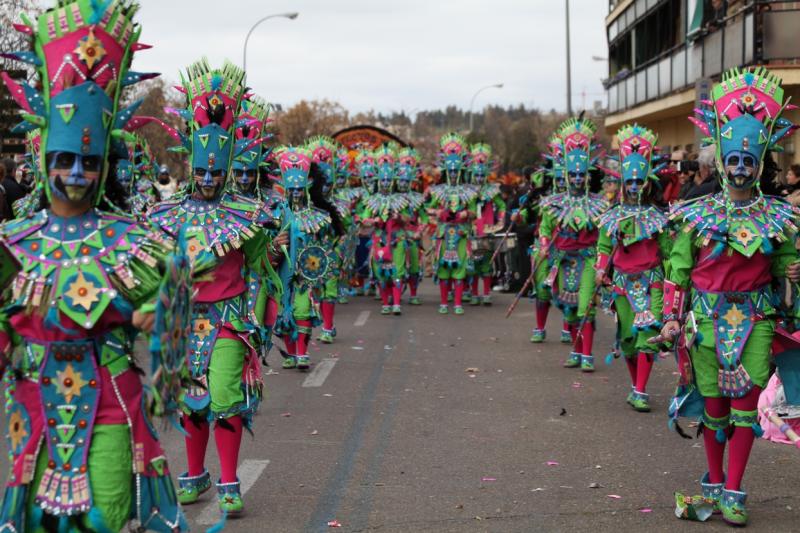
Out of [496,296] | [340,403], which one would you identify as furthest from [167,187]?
[340,403]

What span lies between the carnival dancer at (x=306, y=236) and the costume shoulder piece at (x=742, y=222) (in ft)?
18.9

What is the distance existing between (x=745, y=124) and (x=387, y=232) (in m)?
12.0

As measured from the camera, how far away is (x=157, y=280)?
15.8ft

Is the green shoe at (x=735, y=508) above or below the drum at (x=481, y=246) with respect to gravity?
below

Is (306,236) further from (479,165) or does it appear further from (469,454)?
(479,165)

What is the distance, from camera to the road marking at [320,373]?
39.5 feet

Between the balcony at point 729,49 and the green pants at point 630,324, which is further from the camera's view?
the balcony at point 729,49

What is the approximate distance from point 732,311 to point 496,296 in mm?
15570

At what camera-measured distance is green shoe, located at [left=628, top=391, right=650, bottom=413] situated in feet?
34.9

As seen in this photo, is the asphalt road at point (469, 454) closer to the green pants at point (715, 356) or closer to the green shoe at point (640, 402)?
the green shoe at point (640, 402)

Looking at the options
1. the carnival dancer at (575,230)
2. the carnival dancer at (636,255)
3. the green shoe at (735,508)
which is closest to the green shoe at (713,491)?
the green shoe at (735,508)

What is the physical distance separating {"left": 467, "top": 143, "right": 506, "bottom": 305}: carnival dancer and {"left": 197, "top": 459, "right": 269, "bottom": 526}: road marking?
10966mm

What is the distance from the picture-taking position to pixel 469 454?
8.80 m

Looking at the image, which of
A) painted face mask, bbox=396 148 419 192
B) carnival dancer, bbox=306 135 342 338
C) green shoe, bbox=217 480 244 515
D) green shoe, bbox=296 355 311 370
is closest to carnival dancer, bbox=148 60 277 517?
green shoe, bbox=217 480 244 515
